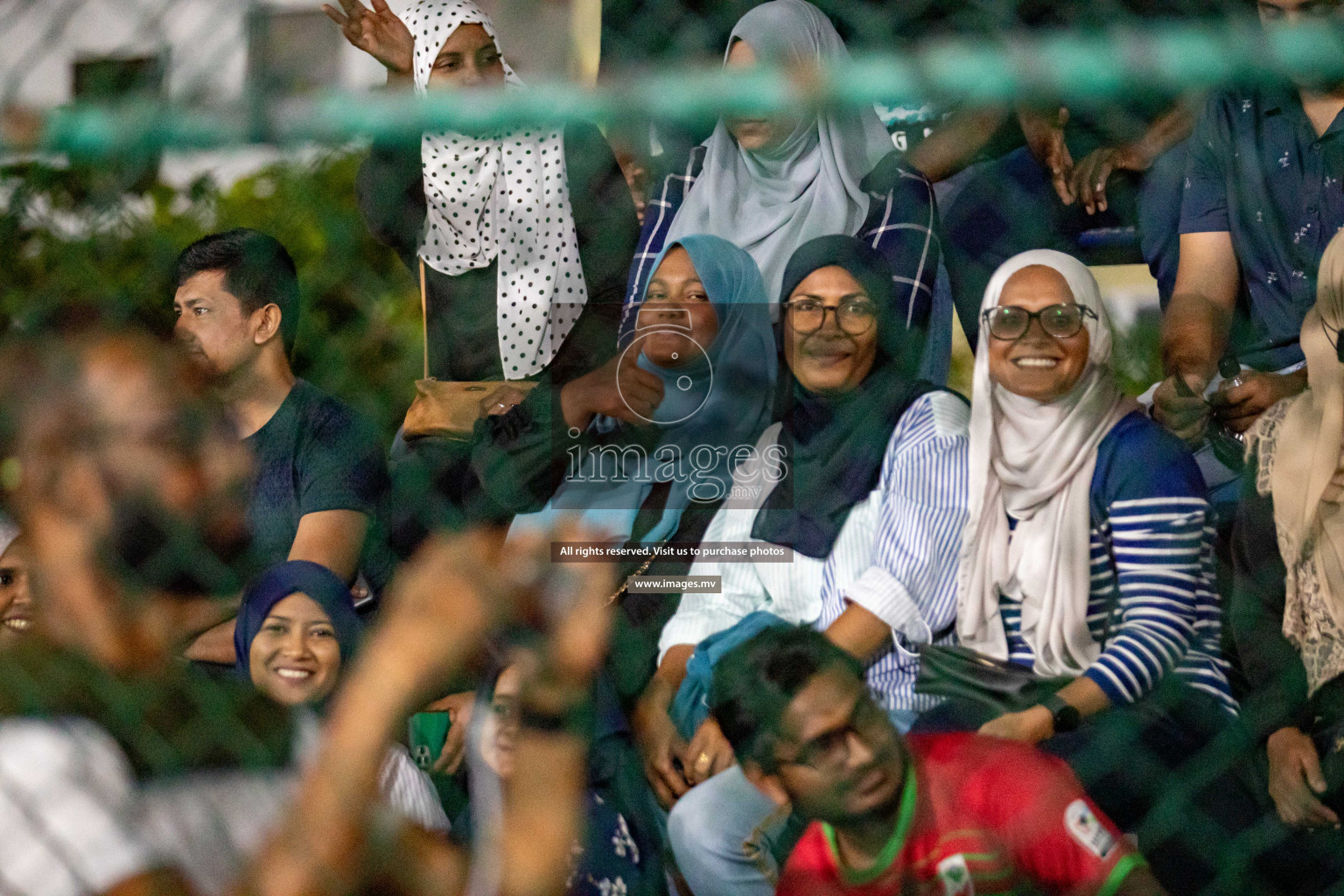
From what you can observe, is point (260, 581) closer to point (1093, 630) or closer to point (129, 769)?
point (129, 769)

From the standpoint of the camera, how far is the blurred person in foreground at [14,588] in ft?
6.55

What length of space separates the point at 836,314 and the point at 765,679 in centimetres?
50

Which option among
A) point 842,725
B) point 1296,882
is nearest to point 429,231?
point 842,725

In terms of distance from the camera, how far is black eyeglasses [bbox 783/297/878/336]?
5.61ft

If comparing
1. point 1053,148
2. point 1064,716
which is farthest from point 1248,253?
point 1064,716

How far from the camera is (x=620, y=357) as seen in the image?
1631 mm

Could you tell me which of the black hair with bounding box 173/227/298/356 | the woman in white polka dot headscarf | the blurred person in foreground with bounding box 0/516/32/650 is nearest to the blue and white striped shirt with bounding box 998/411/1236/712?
the woman in white polka dot headscarf

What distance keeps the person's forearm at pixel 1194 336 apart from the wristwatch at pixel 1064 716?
1.47ft

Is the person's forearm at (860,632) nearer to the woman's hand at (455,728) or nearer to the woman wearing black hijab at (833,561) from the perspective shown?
the woman wearing black hijab at (833,561)

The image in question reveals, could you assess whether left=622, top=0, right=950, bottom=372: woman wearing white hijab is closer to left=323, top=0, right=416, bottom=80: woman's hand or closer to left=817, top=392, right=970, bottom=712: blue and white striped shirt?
left=817, top=392, right=970, bottom=712: blue and white striped shirt

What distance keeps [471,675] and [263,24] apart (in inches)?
37.3

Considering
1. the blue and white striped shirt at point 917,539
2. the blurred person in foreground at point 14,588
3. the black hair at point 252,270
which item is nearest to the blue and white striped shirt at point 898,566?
the blue and white striped shirt at point 917,539

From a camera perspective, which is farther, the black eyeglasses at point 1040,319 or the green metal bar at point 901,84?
the black eyeglasses at point 1040,319

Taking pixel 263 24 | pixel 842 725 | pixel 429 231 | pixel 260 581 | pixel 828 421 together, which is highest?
pixel 263 24
